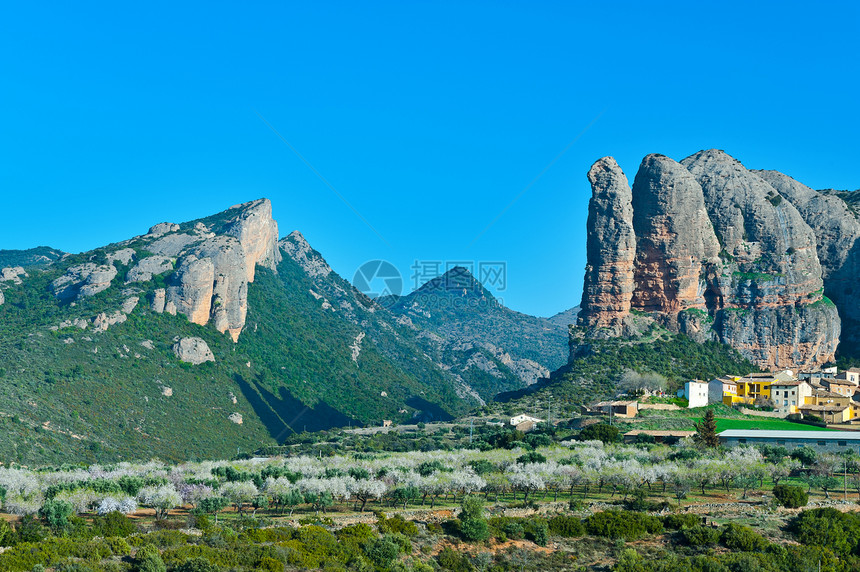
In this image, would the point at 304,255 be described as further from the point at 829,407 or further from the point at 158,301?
the point at 829,407

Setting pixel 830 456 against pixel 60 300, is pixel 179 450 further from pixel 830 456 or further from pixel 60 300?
pixel 830 456

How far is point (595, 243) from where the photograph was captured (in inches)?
4417

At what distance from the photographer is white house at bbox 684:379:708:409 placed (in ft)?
287

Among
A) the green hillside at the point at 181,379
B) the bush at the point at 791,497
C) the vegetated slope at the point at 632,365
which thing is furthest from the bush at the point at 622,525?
the vegetated slope at the point at 632,365

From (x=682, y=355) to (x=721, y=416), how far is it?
2484cm

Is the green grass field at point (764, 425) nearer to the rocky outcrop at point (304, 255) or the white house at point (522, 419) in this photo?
the white house at point (522, 419)

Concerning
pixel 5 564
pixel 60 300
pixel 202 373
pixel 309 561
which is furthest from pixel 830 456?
pixel 60 300

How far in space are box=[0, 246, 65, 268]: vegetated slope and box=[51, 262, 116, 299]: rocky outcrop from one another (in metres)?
55.8

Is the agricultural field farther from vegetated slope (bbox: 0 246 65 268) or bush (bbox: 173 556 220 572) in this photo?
vegetated slope (bbox: 0 246 65 268)

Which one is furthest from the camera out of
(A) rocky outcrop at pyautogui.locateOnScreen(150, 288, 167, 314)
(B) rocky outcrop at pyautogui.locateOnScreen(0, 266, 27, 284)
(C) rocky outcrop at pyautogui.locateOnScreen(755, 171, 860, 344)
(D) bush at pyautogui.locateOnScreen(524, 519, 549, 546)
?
(B) rocky outcrop at pyautogui.locateOnScreen(0, 266, 27, 284)

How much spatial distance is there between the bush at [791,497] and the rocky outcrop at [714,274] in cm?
6026

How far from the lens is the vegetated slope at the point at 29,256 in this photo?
594ft

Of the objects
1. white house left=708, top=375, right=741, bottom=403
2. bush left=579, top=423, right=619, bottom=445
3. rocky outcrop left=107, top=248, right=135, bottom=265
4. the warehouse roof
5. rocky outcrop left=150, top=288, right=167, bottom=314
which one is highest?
rocky outcrop left=107, top=248, right=135, bottom=265

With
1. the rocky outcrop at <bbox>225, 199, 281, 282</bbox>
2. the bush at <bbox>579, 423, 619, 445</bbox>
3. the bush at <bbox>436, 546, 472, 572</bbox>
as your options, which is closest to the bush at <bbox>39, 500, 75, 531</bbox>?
the bush at <bbox>436, 546, 472, 572</bbox>
